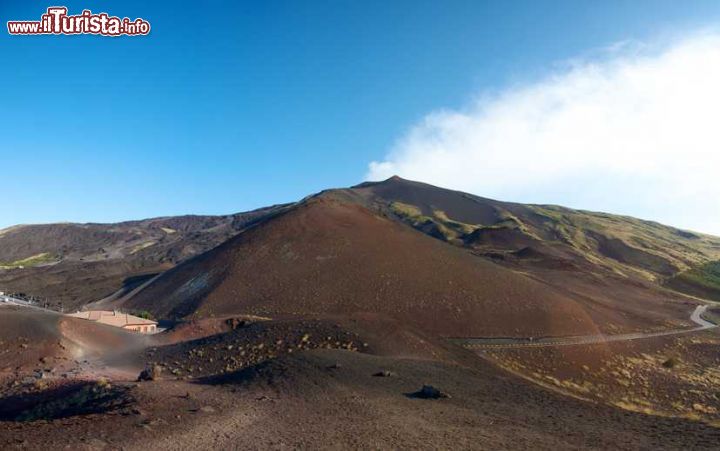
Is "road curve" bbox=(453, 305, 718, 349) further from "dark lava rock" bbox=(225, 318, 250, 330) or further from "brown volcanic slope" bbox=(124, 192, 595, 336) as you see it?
"dark lava rock" bbox=(225, 318, 250, 330)

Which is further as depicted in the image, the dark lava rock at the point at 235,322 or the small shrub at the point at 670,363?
the dark lava rock at the point at 235,322

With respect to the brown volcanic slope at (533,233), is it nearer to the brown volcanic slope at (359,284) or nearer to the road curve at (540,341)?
the brown volcanic slope at (359,284)

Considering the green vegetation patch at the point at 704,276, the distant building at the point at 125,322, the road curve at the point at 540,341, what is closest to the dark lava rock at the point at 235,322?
the distant building at the point at 125,322

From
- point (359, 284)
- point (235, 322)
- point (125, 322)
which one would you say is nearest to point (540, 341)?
point (359, 284)

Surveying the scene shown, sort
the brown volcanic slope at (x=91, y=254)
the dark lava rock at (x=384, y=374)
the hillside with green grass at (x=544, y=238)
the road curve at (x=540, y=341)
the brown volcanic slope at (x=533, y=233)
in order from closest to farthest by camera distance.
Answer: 1. the dark lava rock at (x=384, y=374)
2. the road curve at (x=540, y=341)
3. the brown volcanic slope at (x=91, y=254)
4. the hillside with green grass at (x=544, y=238)
5. the brown volcanic slope at (x=533, y=233)

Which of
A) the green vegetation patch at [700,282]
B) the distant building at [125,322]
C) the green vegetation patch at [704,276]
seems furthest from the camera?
the green vegetation patch at [704,276]
